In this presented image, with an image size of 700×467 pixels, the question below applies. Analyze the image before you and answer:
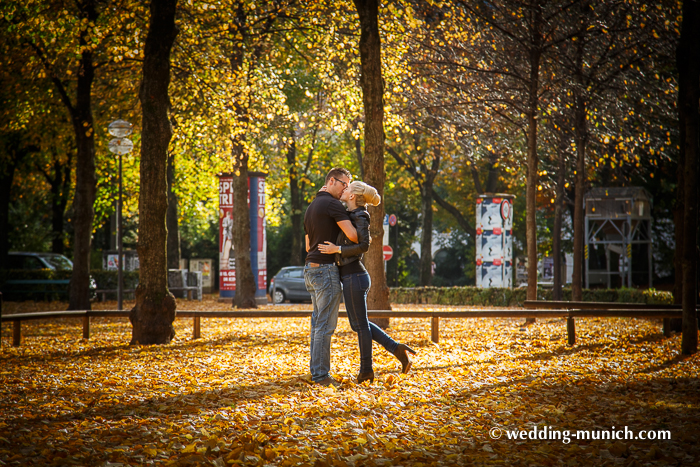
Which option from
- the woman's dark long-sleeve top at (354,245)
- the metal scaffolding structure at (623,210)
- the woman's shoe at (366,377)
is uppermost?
the metal scaffolding structure at (623,210)

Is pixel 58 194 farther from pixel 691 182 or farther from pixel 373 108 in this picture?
pixel 691 182

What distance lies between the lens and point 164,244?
400 inches

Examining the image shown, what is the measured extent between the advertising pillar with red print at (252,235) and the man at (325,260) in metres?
14.8

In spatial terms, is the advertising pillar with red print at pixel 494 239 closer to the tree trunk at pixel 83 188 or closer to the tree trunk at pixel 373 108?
the tree trunk at pixel 373 108

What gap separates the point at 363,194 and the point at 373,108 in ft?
16.2

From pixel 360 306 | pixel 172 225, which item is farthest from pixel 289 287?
pixel 360 306

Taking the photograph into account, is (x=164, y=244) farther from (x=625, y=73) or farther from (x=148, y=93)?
(x=625, y=73)

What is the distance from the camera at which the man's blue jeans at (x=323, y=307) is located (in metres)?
6.46

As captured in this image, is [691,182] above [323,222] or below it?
above

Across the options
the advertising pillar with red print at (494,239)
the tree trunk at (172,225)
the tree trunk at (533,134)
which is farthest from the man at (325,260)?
the tree trunk at (172,225)

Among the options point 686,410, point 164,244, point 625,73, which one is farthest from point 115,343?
point 625,73

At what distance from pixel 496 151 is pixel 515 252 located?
2251 cm

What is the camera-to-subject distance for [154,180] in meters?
10.0

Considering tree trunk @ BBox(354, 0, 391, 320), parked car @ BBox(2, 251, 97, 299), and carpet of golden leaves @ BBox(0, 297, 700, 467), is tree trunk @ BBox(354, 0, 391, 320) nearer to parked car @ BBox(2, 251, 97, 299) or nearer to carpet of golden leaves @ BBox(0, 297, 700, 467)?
carpet of golden leaves @ BBox(0, 297, 700, 467)
